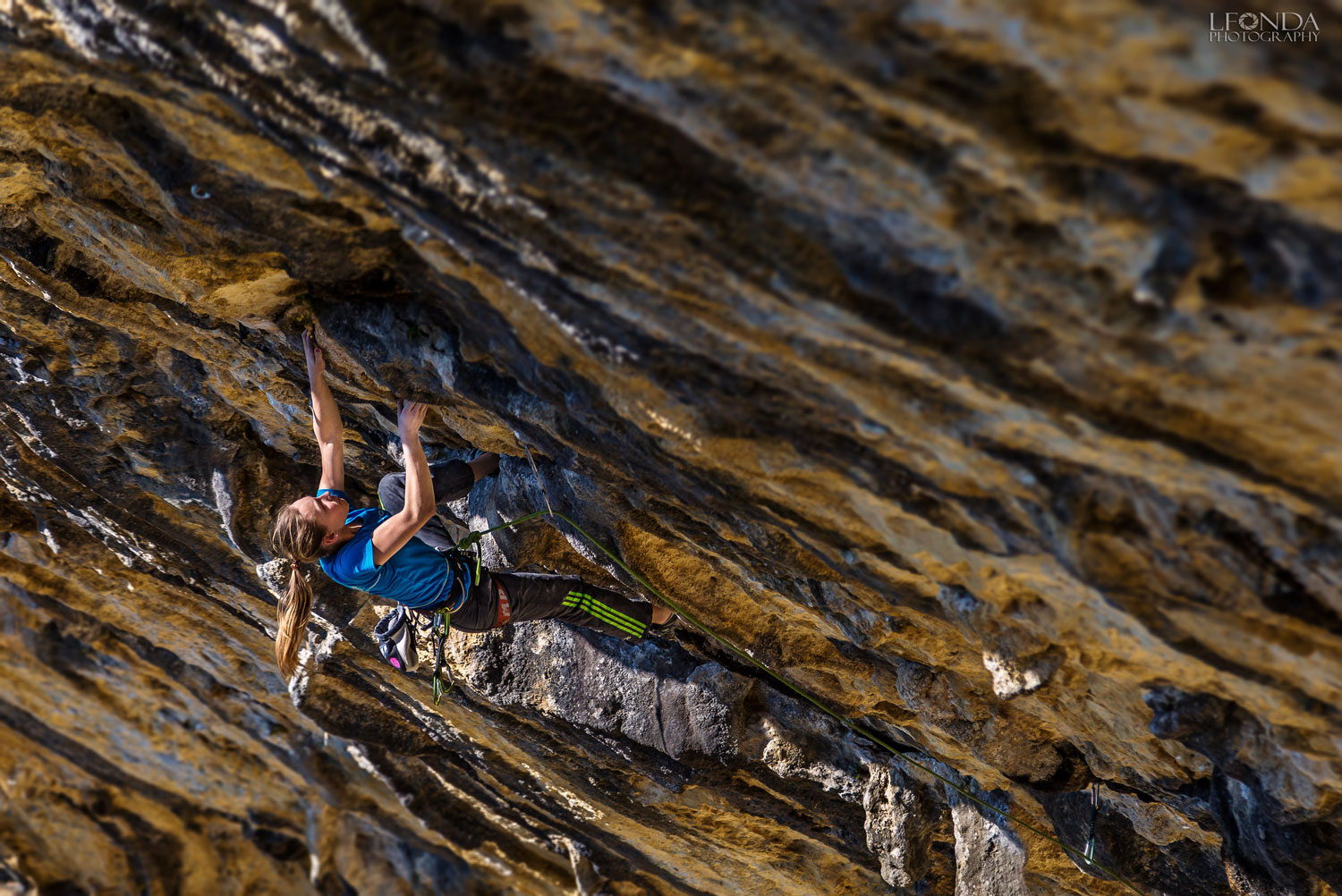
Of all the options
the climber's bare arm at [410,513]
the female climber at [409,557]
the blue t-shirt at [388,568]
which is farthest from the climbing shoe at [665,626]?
the climber's bare arm at [410,513]

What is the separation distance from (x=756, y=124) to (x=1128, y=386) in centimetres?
104

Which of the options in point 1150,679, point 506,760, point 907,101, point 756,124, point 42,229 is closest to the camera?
point 907,101

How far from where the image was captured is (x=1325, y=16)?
5.62 feet

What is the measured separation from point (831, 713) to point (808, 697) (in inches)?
12.9

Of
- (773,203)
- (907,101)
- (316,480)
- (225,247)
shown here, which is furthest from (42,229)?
(907,101)

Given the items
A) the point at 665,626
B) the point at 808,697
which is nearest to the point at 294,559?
the point at 665,626

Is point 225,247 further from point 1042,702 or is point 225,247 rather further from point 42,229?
point 1042,702

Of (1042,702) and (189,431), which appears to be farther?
(189,431)

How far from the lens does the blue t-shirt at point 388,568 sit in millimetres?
4059

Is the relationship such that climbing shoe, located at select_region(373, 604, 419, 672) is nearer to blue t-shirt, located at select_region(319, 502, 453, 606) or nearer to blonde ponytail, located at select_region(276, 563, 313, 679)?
blue t-shirt, located at select_region(319, 502, 453, 606)

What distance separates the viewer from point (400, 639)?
189 inches

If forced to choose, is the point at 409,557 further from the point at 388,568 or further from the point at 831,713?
the point at 831,713

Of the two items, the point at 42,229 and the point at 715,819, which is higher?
the point at 42,229

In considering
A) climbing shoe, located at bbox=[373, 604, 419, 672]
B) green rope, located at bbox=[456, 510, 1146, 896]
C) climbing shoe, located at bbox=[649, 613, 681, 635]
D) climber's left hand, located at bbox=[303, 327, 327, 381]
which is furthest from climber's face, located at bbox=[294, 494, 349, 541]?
climbing shoe, located at bbox=[649, 613, 681, 635]
